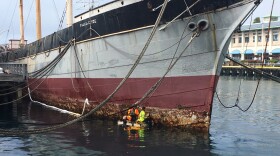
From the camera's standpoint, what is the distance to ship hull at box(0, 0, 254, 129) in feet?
38.4

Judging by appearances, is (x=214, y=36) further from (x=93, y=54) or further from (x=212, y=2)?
(x=93, y=54)

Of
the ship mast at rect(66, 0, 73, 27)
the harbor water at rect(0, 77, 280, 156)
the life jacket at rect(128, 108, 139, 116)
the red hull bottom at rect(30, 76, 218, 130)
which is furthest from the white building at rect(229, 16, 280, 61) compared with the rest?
the life jacket at rect(128, 108, 139, 116)

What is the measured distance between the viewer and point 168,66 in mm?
12375

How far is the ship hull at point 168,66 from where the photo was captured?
11.7 meters

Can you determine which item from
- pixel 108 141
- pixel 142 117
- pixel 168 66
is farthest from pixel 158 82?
pixel 108 141

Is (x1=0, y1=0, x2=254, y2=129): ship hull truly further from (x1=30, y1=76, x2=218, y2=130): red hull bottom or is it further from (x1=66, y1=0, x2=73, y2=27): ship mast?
(x1=66, y1=0, x2=73, y2=27): ship mast

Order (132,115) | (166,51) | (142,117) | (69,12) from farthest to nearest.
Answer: (69,12)
(132,115)
(142,117)
(166,51)

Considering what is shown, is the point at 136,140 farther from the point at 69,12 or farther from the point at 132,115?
the point at 69,12

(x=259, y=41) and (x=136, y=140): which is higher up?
(x=259, y=41)

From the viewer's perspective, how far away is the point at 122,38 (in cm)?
1341

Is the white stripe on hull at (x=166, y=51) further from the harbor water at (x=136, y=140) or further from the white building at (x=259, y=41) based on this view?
the white building at (x=259, y=41)

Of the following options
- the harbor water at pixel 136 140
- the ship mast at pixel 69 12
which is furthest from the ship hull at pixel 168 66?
the ship mast at pixel 69 12

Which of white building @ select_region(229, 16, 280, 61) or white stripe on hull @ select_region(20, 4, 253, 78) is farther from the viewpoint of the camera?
white building @ select_region(229, 16, 280, 61)

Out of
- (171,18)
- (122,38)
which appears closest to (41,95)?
(122,38)
